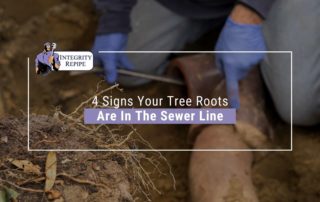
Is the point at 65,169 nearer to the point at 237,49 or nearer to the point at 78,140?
the point at 78,140

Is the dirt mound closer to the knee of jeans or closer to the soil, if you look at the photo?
the soil

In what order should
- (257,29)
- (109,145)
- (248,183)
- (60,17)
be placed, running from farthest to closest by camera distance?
(60,17), (257,29), (248,183), (109,145)

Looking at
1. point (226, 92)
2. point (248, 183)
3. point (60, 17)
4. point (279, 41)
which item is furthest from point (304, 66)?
point (60, 17)

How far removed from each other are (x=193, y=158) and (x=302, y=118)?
0.85 feet

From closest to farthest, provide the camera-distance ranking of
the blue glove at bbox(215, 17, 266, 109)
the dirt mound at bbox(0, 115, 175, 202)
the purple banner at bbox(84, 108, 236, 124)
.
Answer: the dirt mound at bbox(0, 115, 175, 202) → the purple banner at bbox(84, 108, 236, 124) → the blue glove at bbox(215, 17, 266, 109)

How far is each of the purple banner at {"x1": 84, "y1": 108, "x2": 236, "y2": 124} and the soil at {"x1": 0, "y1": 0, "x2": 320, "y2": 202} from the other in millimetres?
22

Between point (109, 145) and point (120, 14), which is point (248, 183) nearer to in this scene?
point (109, 145)

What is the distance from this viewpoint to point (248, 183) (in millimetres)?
962

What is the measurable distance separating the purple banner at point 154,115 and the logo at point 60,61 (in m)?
0.07

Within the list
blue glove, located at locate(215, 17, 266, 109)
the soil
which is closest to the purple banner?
the soil

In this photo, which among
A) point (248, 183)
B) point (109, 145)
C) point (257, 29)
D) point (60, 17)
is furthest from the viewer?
point (60, 17)

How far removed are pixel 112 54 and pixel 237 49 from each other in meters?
0.23

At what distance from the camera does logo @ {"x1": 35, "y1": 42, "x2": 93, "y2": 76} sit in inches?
32.6

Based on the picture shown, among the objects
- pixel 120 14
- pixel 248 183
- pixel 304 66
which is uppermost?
pixel 120 14
